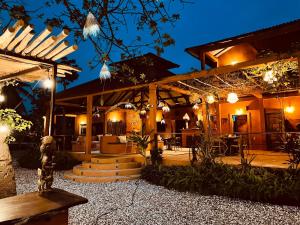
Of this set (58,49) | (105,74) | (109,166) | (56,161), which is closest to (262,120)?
(109,166)

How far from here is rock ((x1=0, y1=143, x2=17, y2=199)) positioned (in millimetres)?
4637

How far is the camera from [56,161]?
10.7m

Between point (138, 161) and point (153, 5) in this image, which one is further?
point (138, 161)

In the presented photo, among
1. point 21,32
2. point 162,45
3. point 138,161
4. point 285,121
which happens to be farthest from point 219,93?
point 21,32

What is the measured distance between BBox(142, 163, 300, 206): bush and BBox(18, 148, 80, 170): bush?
5.46 metres

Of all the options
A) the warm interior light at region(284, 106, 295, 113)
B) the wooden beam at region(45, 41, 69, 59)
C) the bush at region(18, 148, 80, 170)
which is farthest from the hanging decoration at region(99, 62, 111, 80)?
the warm interior light at region(284, 106, 295, 113)

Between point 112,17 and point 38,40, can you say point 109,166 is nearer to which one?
point 112,17

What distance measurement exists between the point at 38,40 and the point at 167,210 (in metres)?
4.22

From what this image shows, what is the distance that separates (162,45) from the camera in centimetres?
471

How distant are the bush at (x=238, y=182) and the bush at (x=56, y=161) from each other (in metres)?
5.46

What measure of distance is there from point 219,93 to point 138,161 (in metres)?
6.11

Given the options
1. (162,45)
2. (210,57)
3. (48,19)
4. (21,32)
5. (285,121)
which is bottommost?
(285,121)

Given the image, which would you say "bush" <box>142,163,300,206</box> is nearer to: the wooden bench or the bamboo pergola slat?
the wooden bench

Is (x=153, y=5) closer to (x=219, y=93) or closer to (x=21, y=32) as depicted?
(x=21, y=32)
